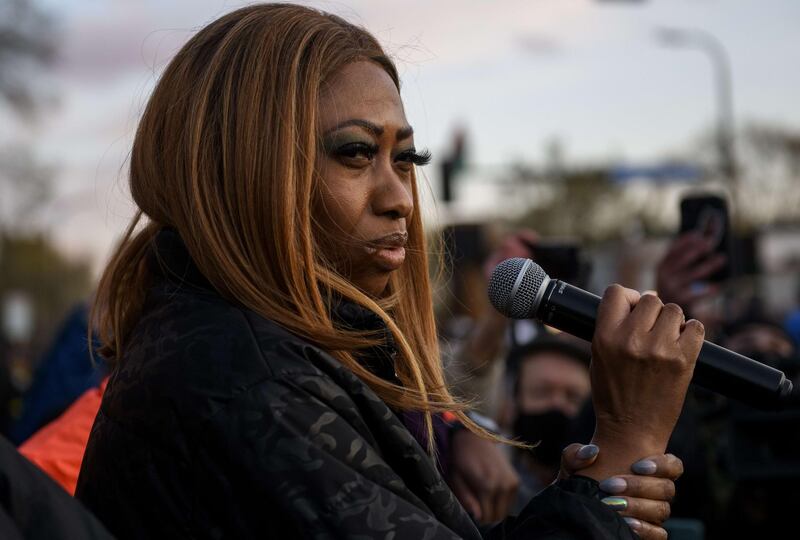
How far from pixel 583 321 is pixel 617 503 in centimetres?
34

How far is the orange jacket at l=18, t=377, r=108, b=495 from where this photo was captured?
111 inches

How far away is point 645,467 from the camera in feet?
5.83

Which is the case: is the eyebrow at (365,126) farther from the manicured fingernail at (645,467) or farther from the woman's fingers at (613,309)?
the manicured fingernail at (645,467)

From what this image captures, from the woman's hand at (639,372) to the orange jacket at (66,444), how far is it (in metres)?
1.49

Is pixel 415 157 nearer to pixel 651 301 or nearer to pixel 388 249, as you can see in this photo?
pixel 388 249

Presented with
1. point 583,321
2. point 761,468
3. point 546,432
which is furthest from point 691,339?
point 546,432

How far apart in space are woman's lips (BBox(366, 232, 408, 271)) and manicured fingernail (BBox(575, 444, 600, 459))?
1.68ft

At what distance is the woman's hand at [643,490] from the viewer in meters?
1.76

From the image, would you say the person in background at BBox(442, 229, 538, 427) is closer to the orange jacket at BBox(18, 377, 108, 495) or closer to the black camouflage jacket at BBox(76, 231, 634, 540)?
the orange jacket at BBox(18, 377, 108, 495)

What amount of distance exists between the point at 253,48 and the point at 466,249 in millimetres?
6102

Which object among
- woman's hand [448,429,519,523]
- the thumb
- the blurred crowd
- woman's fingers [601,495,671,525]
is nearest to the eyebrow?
the thumb

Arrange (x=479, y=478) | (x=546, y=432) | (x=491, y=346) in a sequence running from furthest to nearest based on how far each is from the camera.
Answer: (x=491, y=346) → (x=546, y=432) → (x=479, y=478)

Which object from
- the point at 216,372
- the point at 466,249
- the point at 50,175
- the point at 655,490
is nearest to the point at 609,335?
the point at 655,490

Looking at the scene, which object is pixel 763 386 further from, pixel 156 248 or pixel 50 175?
pixel 50 175
